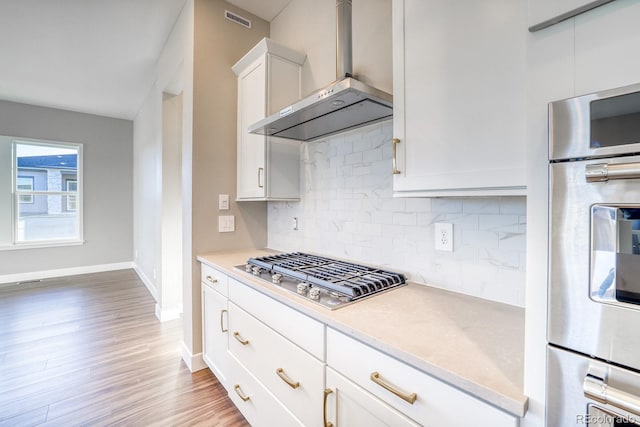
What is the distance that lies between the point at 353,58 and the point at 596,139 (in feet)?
5.01

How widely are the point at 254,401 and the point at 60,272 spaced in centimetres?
558

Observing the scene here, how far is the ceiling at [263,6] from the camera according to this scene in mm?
2307

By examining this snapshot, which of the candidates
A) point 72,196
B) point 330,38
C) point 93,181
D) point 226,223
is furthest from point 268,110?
point 72,196

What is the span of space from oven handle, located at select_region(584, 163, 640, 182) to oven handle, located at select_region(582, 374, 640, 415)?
0.34 meters

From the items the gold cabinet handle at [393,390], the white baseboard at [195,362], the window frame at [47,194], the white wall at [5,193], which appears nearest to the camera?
the gold cabinet handle at [393,390]

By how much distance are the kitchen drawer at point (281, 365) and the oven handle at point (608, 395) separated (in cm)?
77

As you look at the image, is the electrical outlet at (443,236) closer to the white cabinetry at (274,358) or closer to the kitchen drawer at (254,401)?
the white cabinetry at (274,358)

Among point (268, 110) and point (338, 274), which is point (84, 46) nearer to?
point (268, 110)

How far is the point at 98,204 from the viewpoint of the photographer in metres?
5.46

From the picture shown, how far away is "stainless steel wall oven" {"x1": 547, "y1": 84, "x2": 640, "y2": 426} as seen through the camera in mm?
461

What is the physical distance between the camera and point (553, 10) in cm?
56

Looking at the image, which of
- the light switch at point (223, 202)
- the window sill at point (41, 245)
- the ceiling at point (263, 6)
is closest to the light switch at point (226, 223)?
the light switch at point (223, 202)

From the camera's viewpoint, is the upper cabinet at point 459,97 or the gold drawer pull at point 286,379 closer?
the upper cabinet at point 459,97

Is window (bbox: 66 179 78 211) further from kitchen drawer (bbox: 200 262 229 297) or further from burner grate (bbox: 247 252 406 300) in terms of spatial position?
burner grate (bbox: 247 252 406 300)
